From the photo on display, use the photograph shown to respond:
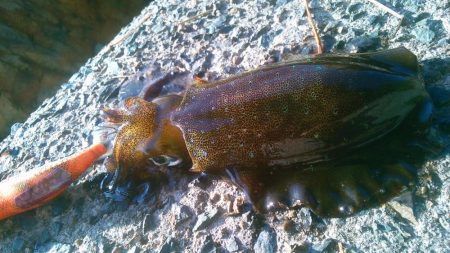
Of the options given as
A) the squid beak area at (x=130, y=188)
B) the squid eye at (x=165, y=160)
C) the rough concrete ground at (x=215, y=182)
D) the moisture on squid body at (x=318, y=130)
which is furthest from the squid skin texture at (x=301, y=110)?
the squid beak area at (x=130, y=188)

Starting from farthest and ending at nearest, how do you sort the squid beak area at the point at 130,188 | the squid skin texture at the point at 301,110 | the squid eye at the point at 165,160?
→ the squid beak area at the point at 130,188 → the squid eye at the point at 165,160 → the squid skin texture at the point at 301,110

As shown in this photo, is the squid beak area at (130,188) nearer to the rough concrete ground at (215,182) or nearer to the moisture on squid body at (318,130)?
the rough concrete ground at (215,182)

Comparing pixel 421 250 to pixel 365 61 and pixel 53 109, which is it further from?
pixel 53 109

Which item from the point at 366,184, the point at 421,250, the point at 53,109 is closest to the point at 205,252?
the point at 366,184

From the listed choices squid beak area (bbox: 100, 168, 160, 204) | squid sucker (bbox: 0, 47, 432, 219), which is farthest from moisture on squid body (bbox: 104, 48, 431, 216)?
squid beak area (bbox: 100, 168, 160, 204)

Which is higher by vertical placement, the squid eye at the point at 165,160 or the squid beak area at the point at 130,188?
the squid eye at the point at 165,160

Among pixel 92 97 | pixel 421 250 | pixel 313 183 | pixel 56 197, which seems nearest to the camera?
pixel 421 250

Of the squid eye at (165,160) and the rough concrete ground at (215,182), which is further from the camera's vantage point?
the squid eye at (165,160)

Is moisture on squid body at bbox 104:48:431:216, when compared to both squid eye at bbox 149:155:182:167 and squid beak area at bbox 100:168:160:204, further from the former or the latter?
squid beak area at bbox 100:168:160:204

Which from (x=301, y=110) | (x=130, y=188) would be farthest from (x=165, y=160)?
(x=301, y=110)
